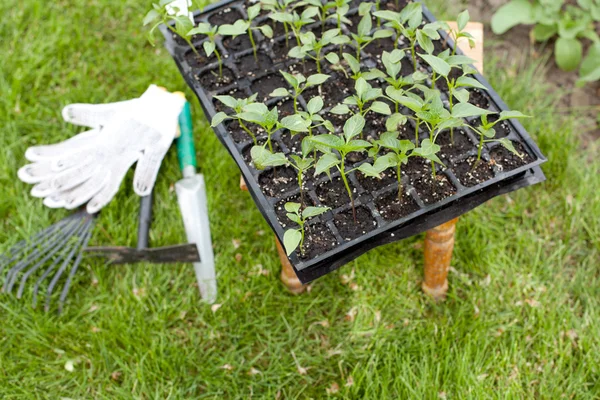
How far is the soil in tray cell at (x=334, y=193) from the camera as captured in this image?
1.43 m

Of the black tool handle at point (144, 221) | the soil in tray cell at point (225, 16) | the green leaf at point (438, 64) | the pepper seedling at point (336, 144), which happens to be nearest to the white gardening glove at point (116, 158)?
the black tool handle at point (144, 221)

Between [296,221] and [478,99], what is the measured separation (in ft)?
1.74

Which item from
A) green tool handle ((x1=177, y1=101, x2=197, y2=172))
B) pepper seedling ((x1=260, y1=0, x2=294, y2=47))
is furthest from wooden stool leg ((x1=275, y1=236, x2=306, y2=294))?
pepper seedling ((x1=260, y1=0, x2=294, y2=47))

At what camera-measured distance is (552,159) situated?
1989mm

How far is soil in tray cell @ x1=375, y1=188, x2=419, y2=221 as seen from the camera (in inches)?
54.5

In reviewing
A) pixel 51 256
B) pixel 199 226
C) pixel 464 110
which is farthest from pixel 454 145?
pixel 51 256

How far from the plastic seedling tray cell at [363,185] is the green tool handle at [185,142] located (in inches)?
14.8

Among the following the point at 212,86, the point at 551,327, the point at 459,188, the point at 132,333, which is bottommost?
the point at 551,327

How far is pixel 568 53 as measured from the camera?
2.17m

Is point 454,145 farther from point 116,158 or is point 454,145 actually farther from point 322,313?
point 116,158

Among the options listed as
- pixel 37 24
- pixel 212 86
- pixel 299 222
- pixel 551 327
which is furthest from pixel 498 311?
pixel 37 24

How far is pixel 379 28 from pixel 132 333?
3.27 feet

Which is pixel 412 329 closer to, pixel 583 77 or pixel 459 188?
pixel 459 188

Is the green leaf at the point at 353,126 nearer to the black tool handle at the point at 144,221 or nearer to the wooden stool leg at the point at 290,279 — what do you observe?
the wooden stool leg at the point at 290,279
